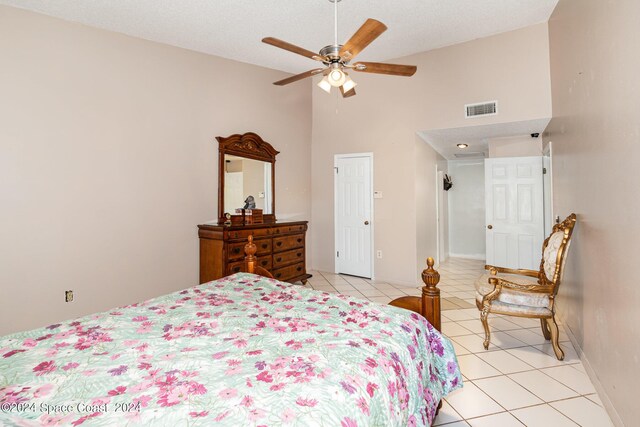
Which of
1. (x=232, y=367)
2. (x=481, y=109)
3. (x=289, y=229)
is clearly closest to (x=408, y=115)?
(x=481, y=109)

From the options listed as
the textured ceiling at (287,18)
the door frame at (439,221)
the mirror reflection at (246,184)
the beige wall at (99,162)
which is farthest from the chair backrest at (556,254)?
the beige wall at (99,162)

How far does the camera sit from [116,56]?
3.37 m

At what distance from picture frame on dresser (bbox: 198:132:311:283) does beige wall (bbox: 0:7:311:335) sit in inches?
5.7

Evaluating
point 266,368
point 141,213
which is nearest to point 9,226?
point 141,213

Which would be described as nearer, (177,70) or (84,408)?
(84,408)

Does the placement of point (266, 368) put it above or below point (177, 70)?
below

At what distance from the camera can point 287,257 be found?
177 inches

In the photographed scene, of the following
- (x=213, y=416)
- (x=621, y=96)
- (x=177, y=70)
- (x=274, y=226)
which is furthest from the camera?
(x=274, y=226)

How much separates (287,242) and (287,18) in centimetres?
271

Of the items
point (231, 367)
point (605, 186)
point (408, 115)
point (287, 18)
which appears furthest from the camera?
point (408, 115)

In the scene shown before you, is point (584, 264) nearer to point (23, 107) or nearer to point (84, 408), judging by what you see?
point (84, 408)

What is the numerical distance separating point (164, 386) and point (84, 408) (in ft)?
0.66

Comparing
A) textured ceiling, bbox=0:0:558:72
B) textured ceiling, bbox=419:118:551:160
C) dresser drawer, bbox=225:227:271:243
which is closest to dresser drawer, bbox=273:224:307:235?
dresser drawer, bbox=225:227:271:243

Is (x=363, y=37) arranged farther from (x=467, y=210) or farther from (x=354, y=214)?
Result: (x=467, y=210)
